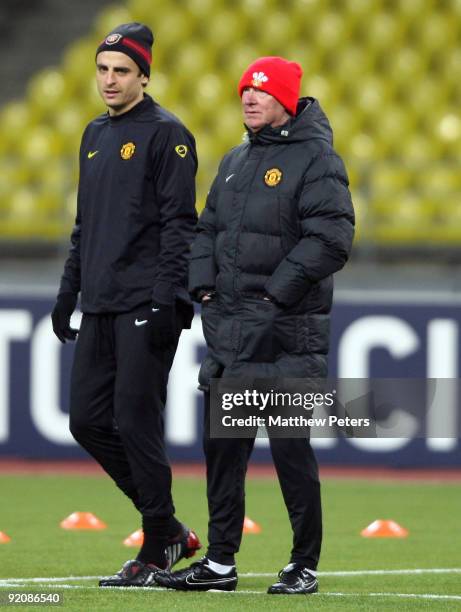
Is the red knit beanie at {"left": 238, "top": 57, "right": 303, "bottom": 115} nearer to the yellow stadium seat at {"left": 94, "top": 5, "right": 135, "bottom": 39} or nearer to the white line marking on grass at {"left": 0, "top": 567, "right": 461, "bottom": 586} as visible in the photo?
the white line marking on grass at {"left": 0, "top": 567, "right": 461, "bottom": 586}

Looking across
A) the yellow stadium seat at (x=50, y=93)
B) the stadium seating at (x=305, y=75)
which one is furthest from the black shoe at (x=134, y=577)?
the yellow stadium seat at (x=50, y=93)

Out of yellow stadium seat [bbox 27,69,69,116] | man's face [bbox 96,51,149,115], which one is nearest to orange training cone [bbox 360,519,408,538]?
man's face [bbox 96,51,149,115]

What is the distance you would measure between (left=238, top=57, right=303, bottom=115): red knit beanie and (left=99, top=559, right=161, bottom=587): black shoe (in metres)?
1.71

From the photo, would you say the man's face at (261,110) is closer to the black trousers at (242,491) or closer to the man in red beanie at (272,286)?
the man in red beanie at (272,286)

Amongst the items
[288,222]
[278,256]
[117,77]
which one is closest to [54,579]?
[278,256]

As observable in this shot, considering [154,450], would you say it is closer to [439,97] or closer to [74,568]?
[74,568]

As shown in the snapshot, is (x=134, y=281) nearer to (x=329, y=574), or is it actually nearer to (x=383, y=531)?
(x=329, y=574)

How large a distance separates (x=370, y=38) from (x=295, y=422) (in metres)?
8.78

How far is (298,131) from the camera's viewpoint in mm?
5352

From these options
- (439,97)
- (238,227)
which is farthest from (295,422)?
(439,97)

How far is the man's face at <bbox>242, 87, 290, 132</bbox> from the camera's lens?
533 cm

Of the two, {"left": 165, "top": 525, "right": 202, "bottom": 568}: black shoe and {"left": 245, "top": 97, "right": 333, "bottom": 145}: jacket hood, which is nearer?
{"left": 245, "top": 97, "right": 333, "bottom": 145}: jacket hood

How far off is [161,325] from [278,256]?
0.49m

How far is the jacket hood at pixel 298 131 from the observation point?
17.5ft
